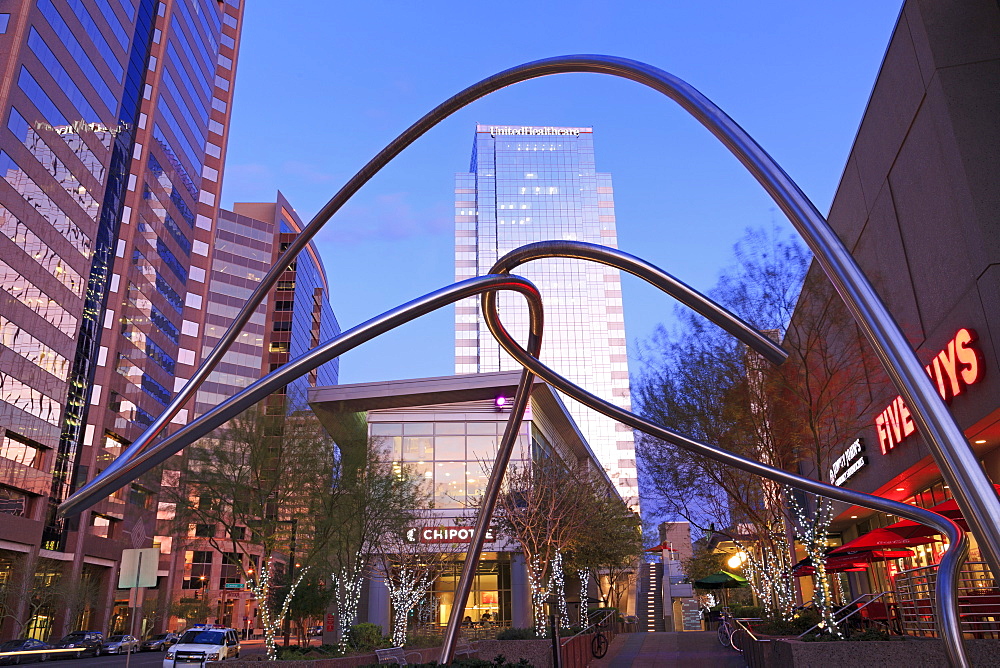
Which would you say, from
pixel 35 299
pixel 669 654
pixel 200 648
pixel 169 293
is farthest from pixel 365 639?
pixel 169 293

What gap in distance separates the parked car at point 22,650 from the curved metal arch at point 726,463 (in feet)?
103

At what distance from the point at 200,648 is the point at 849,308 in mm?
25338

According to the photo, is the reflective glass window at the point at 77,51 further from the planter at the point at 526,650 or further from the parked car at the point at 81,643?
the planter at the point at 526,650

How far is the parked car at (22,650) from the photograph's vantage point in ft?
110

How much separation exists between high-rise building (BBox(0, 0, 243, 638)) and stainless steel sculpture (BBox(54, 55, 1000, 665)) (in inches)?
998

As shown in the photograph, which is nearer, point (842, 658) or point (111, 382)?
point (842, 658)

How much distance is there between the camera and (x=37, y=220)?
5131 centimetres

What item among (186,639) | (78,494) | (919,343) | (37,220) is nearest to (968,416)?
(919,343)

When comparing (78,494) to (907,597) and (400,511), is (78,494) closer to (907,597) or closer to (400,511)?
(907,597)

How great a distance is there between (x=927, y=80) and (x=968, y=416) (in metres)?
7.65

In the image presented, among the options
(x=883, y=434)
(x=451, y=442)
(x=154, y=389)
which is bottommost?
(x=883, y=434)

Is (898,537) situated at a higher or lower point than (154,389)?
lower

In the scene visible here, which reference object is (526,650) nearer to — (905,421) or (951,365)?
(905,421)

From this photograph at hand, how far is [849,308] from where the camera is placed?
5.43m
